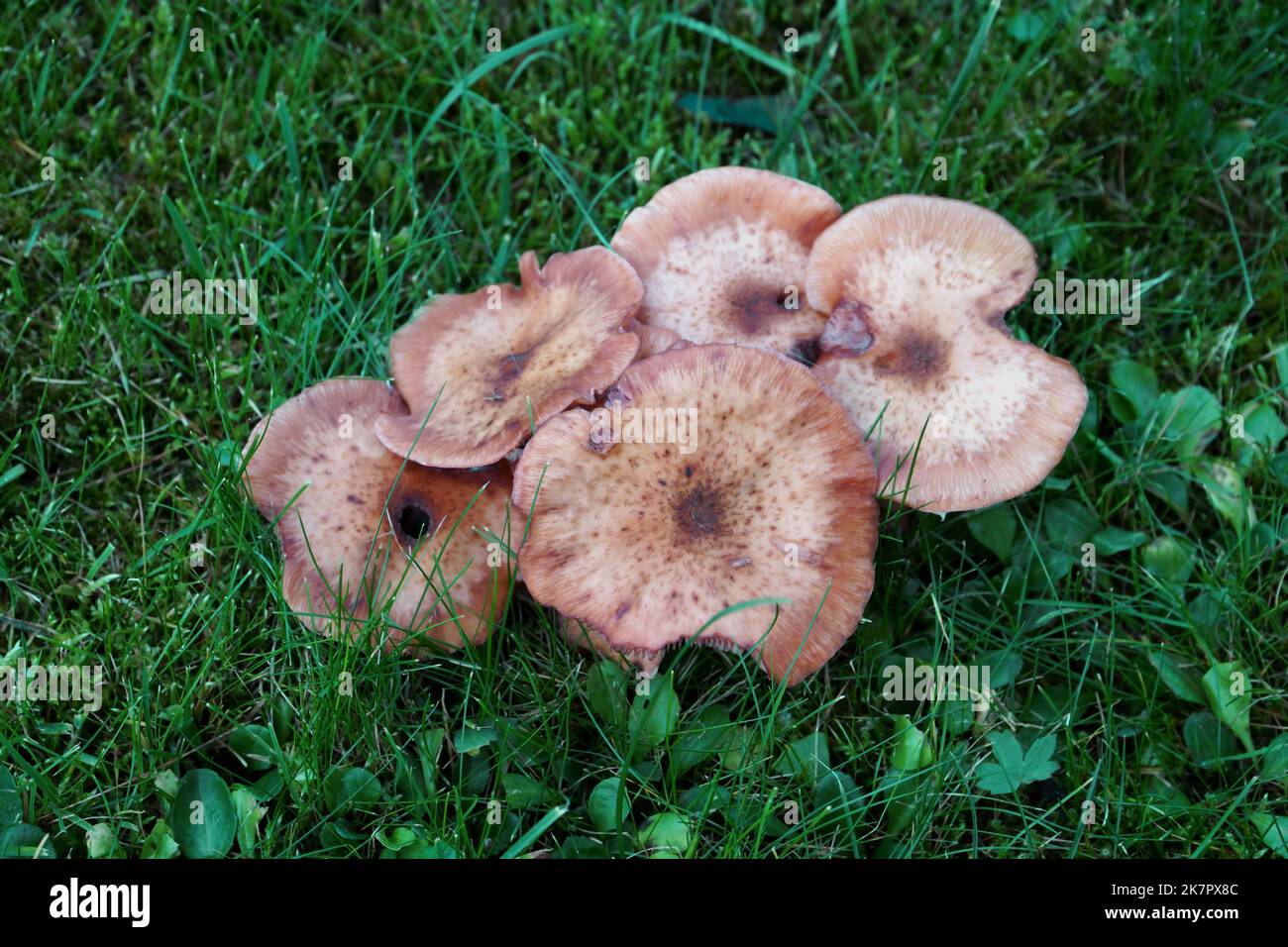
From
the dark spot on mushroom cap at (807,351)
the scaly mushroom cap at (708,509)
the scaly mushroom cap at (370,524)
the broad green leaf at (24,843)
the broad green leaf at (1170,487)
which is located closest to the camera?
the broad green leaf at (24,843)

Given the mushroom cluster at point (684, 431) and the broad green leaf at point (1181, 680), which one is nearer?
the mushroom cluster at point (684, 431)

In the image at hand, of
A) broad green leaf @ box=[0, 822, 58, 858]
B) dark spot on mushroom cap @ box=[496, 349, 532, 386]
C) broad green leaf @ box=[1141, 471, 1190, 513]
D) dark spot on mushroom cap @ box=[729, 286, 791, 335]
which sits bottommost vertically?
broad green leaf @ box=[0, 822, 58, 858]

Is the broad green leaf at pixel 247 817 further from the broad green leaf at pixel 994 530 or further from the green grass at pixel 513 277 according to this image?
the broad green leaf at pixel 994 530

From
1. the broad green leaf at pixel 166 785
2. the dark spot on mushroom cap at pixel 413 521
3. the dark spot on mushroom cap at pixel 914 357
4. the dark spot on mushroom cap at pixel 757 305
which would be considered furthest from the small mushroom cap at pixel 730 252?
the broad green leaf at pixel 166 785


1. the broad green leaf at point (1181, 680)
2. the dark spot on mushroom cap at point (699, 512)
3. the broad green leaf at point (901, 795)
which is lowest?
the broad green leaf at point (901, 795)

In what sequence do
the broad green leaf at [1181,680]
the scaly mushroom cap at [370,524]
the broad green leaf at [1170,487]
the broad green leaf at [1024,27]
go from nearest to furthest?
the scaly mushroom cap at [370,524] → the broad green leaf at [1181,680] → the broad green leaf at [1170,487] → the broad green leaf at [1024,27]

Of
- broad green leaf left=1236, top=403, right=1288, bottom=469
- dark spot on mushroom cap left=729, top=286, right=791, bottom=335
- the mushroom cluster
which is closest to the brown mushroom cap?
the mushroom cluster

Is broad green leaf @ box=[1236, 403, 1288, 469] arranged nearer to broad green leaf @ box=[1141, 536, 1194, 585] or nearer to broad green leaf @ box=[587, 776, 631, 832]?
broad green leaf @ box=[1141, 536, 1194, 585]

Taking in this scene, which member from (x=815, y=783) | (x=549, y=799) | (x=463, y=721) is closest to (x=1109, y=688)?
(x=815, y=783)
